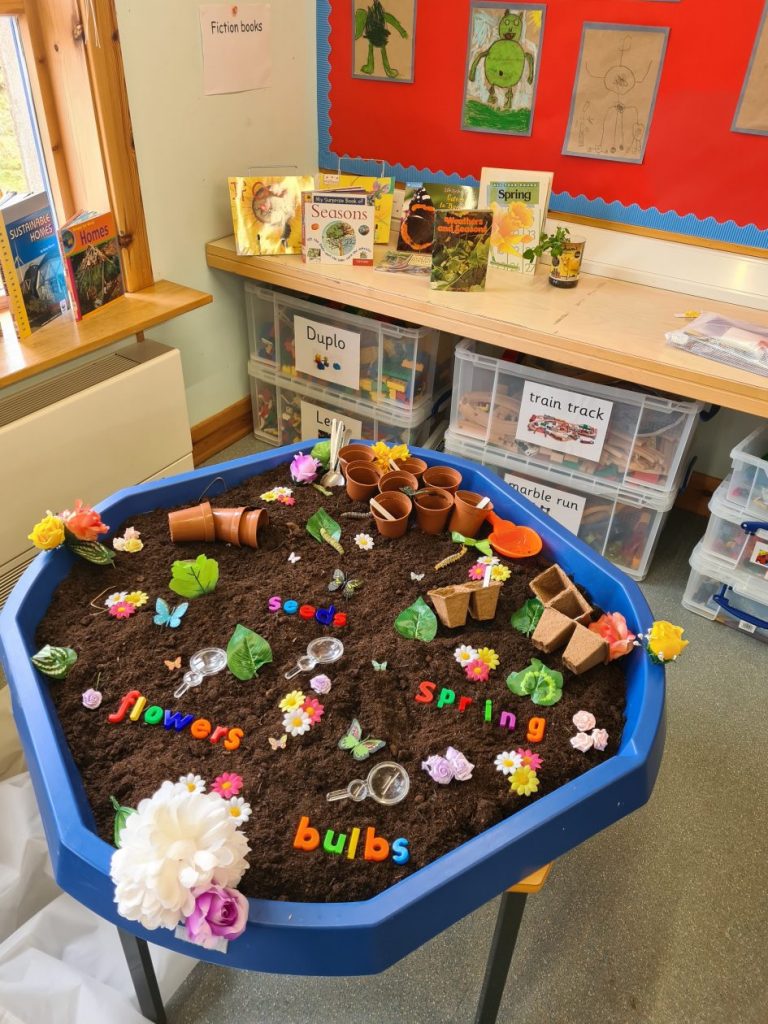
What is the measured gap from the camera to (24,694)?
96cm

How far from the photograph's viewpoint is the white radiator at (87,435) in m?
1.55

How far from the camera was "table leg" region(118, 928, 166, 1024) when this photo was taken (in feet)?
3.18

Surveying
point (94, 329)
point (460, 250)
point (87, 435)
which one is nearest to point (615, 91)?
point (460, 250)

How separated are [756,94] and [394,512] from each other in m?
1.21

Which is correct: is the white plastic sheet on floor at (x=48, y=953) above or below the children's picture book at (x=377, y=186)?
below

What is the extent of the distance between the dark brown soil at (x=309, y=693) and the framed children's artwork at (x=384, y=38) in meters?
1.42

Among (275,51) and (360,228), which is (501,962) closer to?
(360,228)

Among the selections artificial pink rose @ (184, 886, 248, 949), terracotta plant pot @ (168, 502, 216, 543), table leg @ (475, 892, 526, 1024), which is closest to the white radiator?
terracotta plant pot @ (168, 502, 216, 543)

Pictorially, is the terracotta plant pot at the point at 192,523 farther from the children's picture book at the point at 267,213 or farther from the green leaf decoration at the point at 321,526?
the children's picture book at the point at 267,213

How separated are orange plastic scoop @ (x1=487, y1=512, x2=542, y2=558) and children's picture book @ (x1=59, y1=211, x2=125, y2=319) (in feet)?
3.52

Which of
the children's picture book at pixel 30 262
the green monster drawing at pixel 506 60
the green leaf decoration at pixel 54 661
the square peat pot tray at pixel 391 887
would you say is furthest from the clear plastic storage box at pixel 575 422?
the green leaf decoration at pixel 54 661

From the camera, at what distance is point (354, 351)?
79.6 inches

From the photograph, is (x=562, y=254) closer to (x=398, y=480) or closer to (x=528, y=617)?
(x=398, y=480)

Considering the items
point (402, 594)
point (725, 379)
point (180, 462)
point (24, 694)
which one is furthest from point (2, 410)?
point (725, 379)
